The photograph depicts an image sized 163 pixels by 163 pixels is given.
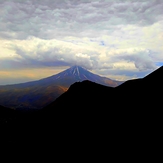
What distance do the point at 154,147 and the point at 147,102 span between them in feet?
71.1

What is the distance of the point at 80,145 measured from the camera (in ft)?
194

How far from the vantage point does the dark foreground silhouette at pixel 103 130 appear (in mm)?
48491

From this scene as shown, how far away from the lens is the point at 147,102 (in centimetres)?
6219

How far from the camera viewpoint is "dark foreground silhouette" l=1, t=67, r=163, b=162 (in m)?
48.5

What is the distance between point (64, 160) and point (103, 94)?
160ft

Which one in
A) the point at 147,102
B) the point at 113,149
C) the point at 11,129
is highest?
the point at 147,102

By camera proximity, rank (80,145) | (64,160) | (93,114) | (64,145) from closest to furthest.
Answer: (64,160)
(80,145)
(64,145)
(93,114)

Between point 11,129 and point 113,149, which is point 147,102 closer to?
point 113,149

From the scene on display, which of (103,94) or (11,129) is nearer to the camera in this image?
(103,94)

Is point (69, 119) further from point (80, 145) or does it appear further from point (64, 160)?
point (64, 160)

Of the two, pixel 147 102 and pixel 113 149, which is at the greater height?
pixel 147 102

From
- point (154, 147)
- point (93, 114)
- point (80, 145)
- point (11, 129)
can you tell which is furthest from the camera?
point (11, 129)

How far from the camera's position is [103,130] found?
206 feet

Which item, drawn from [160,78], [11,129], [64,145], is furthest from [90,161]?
[11,129]
